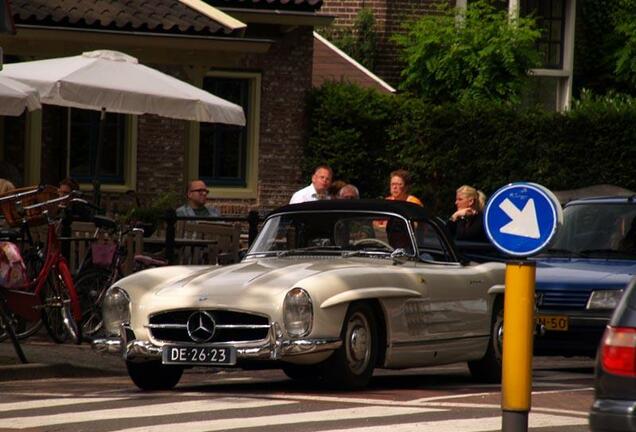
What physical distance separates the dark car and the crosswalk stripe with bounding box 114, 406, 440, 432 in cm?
306

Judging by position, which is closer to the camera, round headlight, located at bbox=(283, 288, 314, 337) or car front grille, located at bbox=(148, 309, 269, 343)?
round headlight, located at bbox=(283, 288, 314, 337)

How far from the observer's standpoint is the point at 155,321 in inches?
506

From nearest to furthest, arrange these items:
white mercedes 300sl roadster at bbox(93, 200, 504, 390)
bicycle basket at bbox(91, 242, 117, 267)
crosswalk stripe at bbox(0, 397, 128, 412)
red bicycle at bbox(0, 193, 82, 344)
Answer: crosswalk stripe at bbox(0, 397, 128, 412) < white mercedes 300sl roadster at bbox(93, 200, 504, 390) < red bicycle at bbox(0, 193, 82, 344) < bicycle basket at bbox(91, 242, 117, 267)

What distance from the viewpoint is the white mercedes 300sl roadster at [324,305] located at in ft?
41.1

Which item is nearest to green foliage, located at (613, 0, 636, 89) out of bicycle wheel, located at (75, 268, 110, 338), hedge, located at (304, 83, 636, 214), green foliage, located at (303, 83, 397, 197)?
hedge, located at (304, 83, 636, 214)

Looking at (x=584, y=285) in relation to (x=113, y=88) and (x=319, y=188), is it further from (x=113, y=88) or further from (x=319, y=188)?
(x=113, y=88)

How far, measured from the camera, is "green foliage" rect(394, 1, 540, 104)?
1211 inches

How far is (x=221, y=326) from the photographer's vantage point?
12602 millimetres

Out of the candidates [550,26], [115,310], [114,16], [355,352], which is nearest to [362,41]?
[550,26]

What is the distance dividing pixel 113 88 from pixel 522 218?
30.1ft

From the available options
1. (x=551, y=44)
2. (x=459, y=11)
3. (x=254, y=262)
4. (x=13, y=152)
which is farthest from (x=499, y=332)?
(x=551, y=44)

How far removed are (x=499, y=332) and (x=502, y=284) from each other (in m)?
0.40

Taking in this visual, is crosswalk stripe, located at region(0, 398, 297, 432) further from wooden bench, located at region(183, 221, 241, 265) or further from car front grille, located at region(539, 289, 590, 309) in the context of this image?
wooden bench, located at region(183, 221, 241, 265)

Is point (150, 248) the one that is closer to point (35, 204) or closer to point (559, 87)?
point (35, 204)
